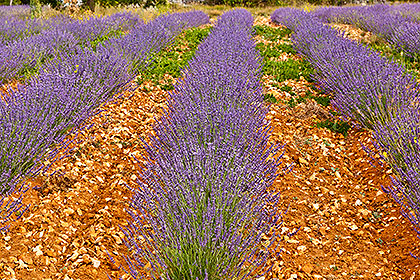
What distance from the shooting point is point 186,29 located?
925 centimetres

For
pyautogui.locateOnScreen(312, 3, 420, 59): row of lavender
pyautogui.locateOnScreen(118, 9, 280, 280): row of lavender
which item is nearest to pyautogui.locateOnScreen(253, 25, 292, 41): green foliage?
pyautogui.locateOnScreen(312, 3, 420, 59): row of lavender

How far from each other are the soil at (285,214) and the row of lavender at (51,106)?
0.19 m

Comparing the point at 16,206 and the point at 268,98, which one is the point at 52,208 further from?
the point at 268,98

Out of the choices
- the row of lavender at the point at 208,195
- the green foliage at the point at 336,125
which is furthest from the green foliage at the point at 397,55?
the row of lavender at the point at 208,195

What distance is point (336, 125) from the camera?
4.24 meters

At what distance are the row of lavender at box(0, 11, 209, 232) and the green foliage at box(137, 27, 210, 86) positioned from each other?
0.76ft

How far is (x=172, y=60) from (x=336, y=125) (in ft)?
10.7

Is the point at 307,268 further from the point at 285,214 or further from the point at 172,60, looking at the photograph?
the point at 172,60

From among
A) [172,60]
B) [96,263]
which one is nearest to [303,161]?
[96,263]

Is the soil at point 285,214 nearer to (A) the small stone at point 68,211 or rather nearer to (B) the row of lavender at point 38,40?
(A) the small stone at point 68,211

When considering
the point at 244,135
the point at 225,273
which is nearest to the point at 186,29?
the point at 244,135

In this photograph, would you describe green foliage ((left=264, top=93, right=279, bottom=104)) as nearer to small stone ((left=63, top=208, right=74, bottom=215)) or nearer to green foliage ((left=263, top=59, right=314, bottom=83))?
green foliage ((left=263, top=59, right=314, bottom=83))

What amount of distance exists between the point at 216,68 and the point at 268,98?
97 centimetres

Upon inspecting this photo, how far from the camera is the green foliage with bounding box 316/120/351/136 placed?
417 cm
